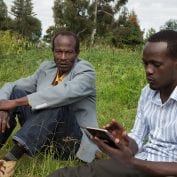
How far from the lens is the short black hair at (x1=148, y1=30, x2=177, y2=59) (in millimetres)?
2512

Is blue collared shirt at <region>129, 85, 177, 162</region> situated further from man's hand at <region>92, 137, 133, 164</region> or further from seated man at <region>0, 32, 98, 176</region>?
seated man at <region>0, 32, 98, 176</region>

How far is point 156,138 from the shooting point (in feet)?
8.72

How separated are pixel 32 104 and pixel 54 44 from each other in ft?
1.72

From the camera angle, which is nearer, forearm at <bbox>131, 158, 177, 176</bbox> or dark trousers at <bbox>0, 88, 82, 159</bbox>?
forearm at <bbox>131, 158, 177, 176</bbox>

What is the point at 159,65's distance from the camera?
2494 mm

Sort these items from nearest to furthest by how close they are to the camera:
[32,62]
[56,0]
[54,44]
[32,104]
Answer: [32,104] → [54,44] → [32,62] → [56,0]

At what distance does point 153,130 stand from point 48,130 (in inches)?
37.7

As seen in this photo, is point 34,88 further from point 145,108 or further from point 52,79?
point 145,108

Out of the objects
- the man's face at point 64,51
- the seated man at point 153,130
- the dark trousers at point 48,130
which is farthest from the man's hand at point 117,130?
the man's face at point 64,51

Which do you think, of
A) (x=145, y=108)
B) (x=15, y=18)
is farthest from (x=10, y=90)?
(x=15, y=18)

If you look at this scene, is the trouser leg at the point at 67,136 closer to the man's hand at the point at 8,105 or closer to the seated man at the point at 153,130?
the man's hand at the point at 8,105

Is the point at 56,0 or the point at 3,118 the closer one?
the point at 3,118

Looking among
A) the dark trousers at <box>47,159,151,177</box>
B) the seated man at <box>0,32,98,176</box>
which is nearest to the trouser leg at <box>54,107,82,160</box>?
the seated man at <box>0,32,98,176</box>

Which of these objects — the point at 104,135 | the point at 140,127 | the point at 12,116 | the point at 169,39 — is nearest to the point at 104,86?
the point at 12,116
